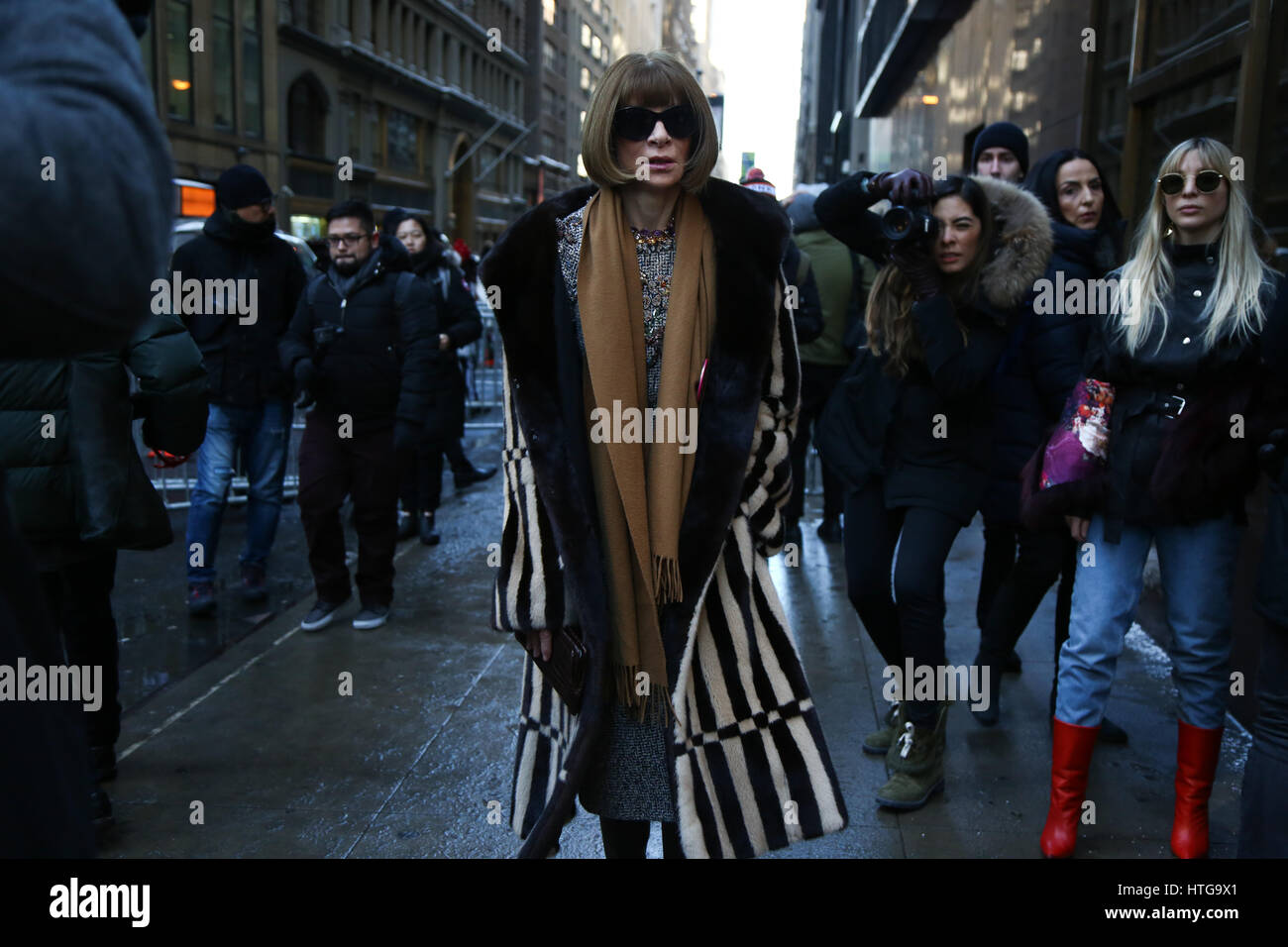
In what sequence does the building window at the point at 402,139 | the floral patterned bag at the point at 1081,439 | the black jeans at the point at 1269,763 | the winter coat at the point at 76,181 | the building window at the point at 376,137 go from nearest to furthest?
the winter coat at the point at 76,181 < the black jeans at the point at 1269,763 < the floral patterned bag at the point at 1081,439 < the building window at the point at 376,137 < the building window at the point at 402,139

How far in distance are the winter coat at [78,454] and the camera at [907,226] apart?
2.47m

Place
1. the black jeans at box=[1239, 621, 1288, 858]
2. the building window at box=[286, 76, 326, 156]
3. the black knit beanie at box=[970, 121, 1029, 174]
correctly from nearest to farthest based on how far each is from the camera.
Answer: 1. the black jeans at box=[1239, 621, 1288, 858]
2. the black knit beanie at box=[970, 121, 1029, 174]
3. the building window at box=[286, 76, 326, 156]

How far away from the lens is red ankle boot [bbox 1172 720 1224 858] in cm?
366

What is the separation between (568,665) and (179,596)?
4.43 m

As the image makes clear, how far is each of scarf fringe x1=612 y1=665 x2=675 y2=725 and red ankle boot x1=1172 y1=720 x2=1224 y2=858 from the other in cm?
180

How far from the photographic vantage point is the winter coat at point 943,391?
4.02 metres

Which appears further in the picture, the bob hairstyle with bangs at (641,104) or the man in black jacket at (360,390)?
the man in black jacket at (360,390)

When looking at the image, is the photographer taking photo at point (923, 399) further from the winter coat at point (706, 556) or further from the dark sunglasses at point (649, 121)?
the dark sunglasses at point (649, 121)

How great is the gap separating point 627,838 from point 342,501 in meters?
3.73

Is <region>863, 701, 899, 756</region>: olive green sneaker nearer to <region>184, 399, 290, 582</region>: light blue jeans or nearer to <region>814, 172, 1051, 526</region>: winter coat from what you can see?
<region>814, 172, 1051, 526</region>: winter coat

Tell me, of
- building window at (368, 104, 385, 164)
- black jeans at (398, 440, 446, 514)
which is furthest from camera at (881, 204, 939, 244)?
building window at (368, 104, 385, 164)

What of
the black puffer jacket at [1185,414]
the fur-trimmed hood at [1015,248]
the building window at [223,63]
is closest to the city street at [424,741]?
the black puffer jacket at [1185,414]

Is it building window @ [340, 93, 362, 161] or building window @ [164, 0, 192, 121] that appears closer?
building window @ [164, 0, 192, 121]

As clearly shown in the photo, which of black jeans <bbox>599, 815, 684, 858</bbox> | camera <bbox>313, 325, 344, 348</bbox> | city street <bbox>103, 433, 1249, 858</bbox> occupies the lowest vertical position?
city street <bbox>103, 433, 1249, 858</bbox>
